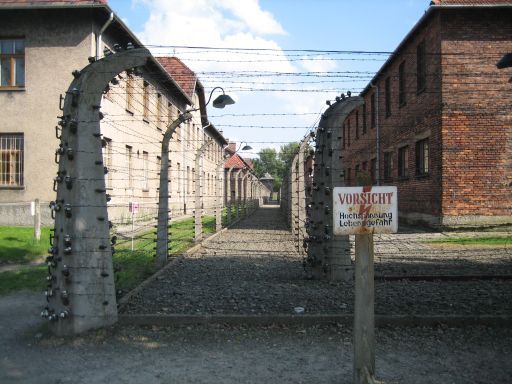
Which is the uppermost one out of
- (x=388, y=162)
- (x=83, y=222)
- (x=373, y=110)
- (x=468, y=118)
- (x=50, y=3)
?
(x=50, y=3)

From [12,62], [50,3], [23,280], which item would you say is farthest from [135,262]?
[12,62]

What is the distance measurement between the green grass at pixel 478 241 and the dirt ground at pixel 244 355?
773cm

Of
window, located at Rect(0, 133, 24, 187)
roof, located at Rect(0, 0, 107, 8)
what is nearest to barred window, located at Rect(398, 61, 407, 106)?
roof, located at Rect(0, 0, 107, 8)

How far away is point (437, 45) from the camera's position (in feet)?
50.8

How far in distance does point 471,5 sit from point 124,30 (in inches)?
473

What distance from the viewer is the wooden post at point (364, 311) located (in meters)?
3.56

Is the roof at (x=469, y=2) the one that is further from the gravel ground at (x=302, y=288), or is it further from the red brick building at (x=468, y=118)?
the gravel ground at (x=302, y=288)

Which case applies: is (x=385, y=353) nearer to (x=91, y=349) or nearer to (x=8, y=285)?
(x=91, y=349)

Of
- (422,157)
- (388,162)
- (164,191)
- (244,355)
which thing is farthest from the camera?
(388,162)

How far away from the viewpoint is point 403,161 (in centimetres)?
2008

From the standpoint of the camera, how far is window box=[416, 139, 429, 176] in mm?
16750

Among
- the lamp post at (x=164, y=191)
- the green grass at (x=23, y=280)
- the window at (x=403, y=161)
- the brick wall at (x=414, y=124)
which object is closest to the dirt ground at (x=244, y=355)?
the green grass at (x=23, y=280)

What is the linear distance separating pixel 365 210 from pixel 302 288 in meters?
3.62

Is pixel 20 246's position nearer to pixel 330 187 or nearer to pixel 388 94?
pixel 330 187
